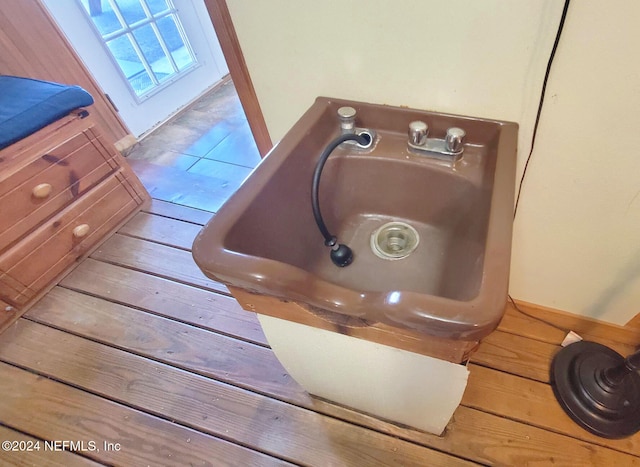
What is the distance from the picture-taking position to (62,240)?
4.58 ft

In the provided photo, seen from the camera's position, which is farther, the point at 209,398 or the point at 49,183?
the point at 49,183

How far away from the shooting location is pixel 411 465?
89 centimetres

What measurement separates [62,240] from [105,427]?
79 centimetres

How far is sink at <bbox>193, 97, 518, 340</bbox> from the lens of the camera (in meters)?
0.42

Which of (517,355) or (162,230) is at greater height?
(162,230)

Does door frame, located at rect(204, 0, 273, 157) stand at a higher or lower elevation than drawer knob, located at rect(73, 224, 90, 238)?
higher

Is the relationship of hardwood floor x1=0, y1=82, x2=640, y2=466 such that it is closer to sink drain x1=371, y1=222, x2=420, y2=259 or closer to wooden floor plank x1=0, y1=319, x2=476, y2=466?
wooden floor plank x1=0, y1=319, x2=476, y2=466

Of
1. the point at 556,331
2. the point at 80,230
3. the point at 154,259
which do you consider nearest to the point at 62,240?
the point at 80,230

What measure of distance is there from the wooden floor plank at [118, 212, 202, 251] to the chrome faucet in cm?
114

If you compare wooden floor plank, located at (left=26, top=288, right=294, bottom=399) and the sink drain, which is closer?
the sink drain

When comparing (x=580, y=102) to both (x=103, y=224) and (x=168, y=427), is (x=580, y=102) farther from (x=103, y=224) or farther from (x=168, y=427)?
(x=103, y=224)

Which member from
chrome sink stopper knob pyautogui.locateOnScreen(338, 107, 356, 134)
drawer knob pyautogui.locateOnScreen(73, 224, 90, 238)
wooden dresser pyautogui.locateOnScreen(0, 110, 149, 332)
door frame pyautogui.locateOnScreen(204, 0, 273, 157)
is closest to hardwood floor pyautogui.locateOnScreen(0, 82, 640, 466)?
wooden dresser pyautogui.locateOnScreen(0, 110, 149, 332)

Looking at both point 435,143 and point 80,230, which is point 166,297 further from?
point 435,143

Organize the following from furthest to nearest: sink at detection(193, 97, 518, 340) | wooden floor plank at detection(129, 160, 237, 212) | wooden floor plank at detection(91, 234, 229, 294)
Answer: wooden floor plank at detection(129, 160, 237, 212) < wooden floor plank at detection(91, 234, 229, 294) < sink at detection(193, 97, 518, 340)
